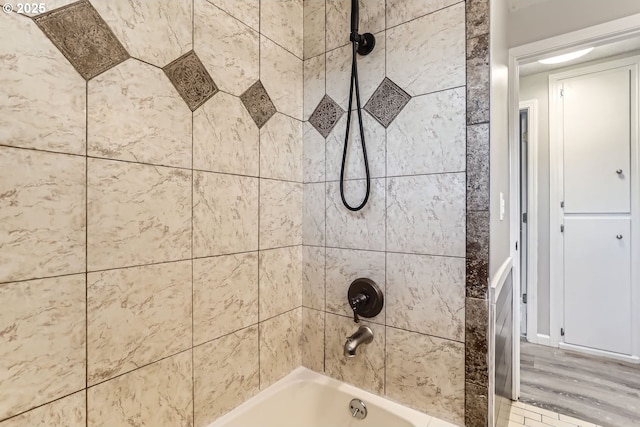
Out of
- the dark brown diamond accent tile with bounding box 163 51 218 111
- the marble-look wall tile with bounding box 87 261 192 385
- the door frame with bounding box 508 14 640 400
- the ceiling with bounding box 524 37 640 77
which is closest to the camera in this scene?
the marble-look wall tile with bounding box 87 261 192 385

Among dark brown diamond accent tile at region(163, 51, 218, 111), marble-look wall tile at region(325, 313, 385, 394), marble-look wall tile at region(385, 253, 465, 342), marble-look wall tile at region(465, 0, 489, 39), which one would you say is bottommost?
marble-look wall tile at region(325, 313, 385, 394)

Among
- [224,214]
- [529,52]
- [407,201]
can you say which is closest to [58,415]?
[224,214]

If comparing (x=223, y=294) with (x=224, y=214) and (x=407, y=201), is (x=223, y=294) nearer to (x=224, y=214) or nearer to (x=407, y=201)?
(x=224, y=214)

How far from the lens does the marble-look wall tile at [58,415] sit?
2.35ft

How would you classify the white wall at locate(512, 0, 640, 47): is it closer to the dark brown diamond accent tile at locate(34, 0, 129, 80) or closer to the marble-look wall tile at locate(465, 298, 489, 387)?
the marble-look wall tile at locate(465, 298, 489, 387)

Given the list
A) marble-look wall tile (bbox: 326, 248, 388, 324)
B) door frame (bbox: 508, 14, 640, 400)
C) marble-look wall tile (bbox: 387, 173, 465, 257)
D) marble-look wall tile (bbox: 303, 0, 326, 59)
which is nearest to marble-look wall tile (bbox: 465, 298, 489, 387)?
marble-look wall tile (bbox: 387, 173, 465, 257)

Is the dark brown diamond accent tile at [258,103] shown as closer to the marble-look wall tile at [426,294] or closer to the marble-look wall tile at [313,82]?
the marble-look wall tile at [313,82]

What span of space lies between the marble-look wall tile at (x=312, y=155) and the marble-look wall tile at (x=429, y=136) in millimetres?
343

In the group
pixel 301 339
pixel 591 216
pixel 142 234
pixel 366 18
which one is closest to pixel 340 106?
pixel 366 18

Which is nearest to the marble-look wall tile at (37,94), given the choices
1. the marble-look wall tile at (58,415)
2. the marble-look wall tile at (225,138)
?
the marble-look wall tile at (225,138)

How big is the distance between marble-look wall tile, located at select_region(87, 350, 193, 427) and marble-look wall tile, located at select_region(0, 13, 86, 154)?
67cm

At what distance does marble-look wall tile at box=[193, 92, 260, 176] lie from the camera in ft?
3.58

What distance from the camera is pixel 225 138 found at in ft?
3.84

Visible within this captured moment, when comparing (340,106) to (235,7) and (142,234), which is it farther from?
(142,234)
